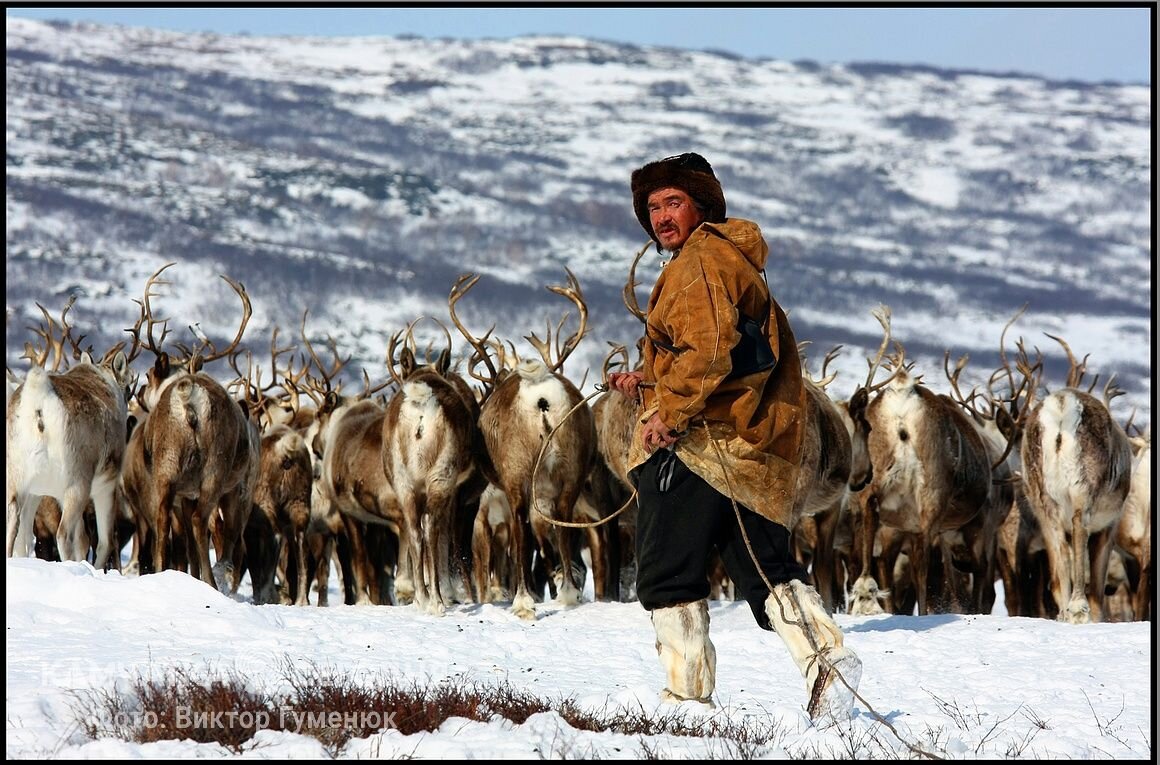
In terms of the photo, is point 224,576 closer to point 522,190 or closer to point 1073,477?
Result: point 1073,477

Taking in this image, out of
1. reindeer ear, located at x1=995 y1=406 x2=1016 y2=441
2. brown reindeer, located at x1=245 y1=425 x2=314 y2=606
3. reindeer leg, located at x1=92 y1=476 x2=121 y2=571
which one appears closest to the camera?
reindeer leg, located at x1=92 y1=476 x2=121 y2=571

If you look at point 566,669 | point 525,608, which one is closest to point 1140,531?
point 525,608

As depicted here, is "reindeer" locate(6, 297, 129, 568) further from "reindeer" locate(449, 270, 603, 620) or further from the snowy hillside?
the snowy hillside

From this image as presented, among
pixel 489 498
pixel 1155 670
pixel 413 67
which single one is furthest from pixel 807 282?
pixel 1155 670

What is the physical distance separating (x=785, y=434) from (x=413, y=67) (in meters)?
191

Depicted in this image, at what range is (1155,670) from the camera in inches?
278

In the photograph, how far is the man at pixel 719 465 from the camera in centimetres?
602

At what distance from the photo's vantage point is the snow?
17.6ft

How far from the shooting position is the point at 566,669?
852 cm

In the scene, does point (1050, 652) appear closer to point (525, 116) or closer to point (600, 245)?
point (600, 245)

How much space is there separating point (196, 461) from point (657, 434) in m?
7.61

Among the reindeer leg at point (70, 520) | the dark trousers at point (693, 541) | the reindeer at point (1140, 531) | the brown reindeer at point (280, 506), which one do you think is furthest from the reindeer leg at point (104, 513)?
the reindeer at point (1140, 531)

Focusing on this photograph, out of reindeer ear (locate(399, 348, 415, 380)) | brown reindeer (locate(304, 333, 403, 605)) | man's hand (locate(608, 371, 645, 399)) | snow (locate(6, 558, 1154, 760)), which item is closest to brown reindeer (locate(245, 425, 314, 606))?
brown reindeer (locate(304, 333, 403, 605))

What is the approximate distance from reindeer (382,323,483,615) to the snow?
74cm
